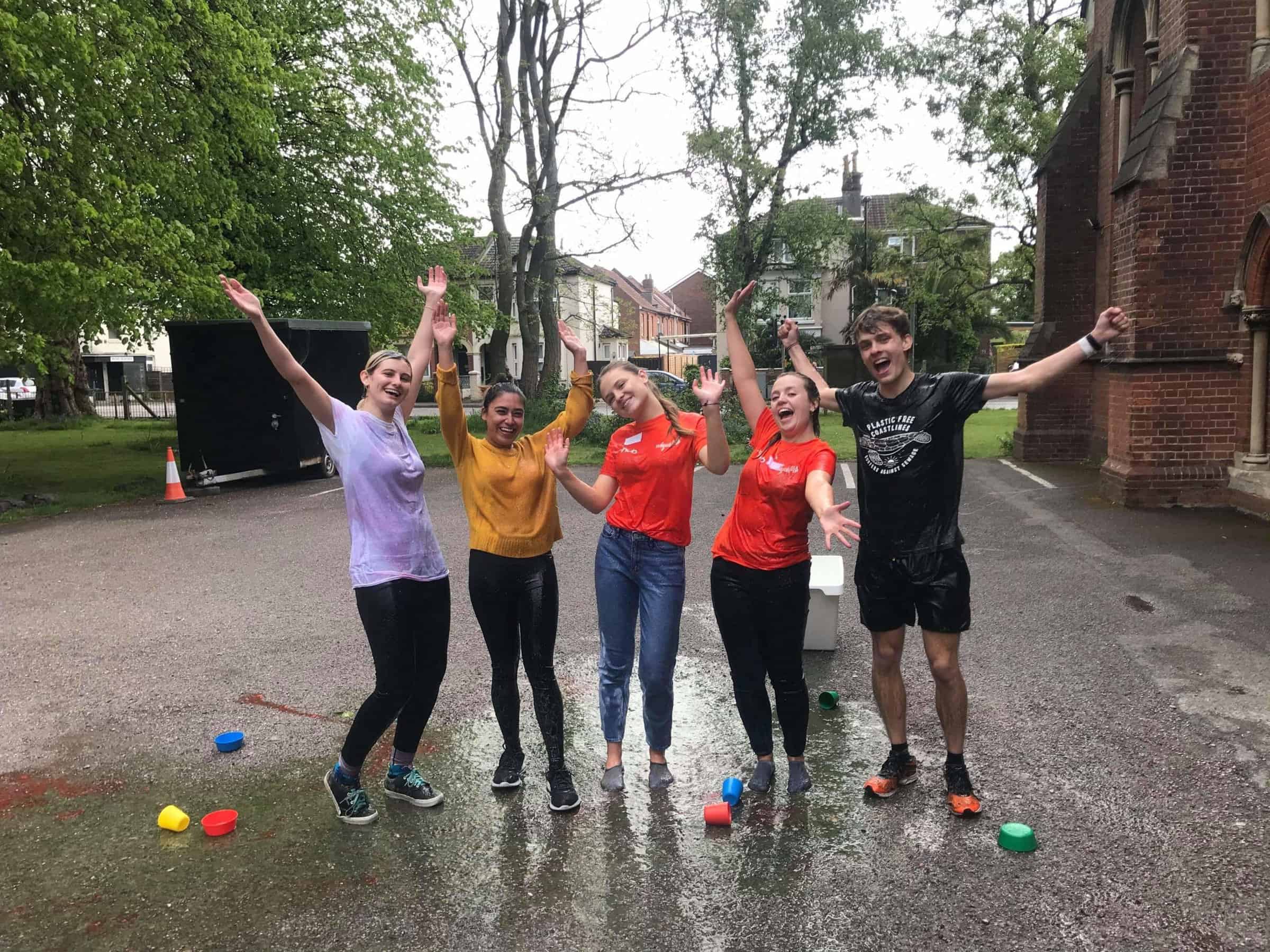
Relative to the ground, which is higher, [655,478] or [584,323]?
[584,323]

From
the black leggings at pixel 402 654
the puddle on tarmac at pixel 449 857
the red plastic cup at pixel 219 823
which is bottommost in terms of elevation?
the puddle on tarmac at pixel 449 857

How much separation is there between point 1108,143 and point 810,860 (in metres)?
14.9

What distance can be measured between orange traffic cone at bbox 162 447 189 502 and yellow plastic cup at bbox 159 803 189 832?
1128 cm

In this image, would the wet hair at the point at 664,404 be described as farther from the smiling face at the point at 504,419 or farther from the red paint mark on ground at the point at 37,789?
the red paint mark on ground at the point at 37,789

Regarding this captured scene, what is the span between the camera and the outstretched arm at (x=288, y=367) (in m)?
3.64

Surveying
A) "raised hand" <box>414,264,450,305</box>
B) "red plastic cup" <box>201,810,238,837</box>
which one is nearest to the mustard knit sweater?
"raised hand" <box>414,264,450,305</box>

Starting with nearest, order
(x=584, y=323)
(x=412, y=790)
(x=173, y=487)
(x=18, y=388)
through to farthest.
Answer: (x=412, y=790), (x=173, y=487), (x=18, y=388), (x=584, y=323)

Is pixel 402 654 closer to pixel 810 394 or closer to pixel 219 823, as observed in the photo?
pixel 219 823

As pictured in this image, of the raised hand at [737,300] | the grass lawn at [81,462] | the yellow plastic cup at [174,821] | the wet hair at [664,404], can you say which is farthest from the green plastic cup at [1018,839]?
the grass lawn at [81,462]

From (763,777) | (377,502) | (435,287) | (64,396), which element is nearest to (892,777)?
(763,777)

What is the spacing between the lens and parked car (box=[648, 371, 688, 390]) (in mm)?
25228

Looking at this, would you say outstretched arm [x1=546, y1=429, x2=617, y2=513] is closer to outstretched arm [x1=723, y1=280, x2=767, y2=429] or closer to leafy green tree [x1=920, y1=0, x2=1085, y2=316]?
outstretched arm [x1=723, y1=280, x2=767, y2=429]

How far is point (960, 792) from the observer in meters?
3.79

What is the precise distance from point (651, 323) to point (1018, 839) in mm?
80891
